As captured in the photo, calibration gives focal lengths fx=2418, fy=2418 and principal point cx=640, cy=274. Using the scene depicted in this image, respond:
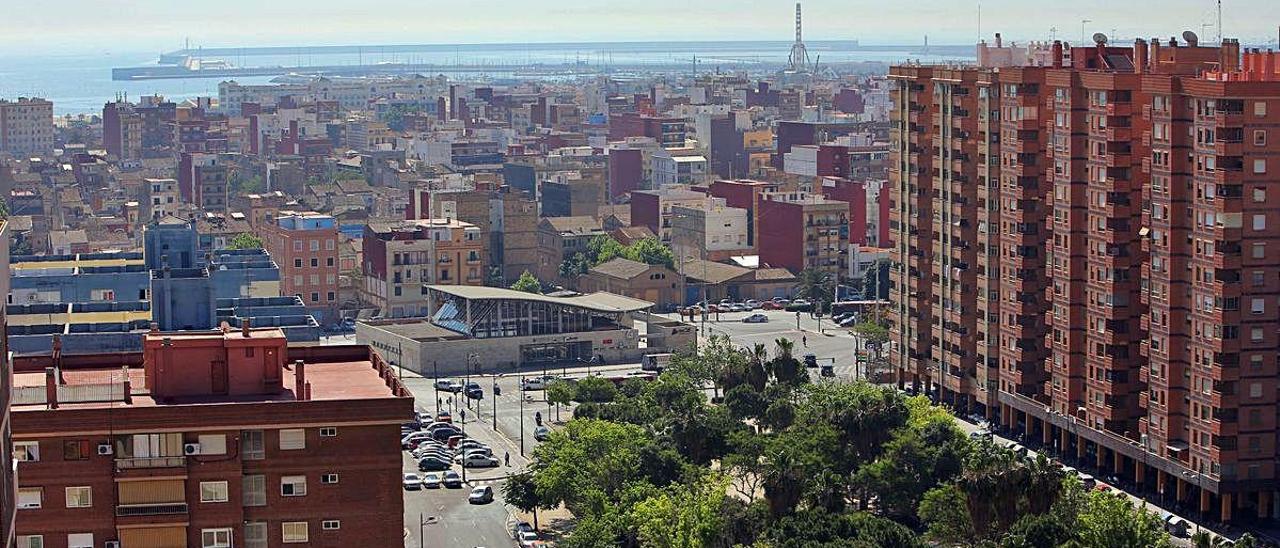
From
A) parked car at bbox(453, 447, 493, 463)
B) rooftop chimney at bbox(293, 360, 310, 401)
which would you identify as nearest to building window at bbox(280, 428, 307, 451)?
rooftop chimney at bbox(293, 360, 310, 401)

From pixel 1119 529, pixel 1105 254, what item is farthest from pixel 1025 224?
pixel 1119 529

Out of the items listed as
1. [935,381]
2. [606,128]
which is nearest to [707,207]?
[935,381]

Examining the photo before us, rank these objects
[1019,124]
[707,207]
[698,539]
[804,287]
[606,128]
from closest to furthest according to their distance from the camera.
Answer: [698,539] → [1019,124] → [804,287] → [707,207] → [606,128]

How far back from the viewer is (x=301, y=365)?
91.1 feet

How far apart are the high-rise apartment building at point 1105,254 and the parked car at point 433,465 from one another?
14581 millimetres

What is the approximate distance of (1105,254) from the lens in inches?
2248

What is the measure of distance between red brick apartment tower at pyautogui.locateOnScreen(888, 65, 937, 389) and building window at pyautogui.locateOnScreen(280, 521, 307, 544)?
43.0m

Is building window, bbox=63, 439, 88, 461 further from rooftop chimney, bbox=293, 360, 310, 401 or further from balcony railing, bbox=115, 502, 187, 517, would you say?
rooftop chimney, bbox=293, 360, 310, 401

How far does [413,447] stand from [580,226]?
46.1 metres

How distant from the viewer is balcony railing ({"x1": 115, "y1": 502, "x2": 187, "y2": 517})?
1055 inches

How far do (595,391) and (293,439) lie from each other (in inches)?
1601

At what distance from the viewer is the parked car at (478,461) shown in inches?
2382

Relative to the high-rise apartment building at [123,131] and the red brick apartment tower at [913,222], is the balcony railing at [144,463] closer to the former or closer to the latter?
the red brick apartment tower at [913,222]

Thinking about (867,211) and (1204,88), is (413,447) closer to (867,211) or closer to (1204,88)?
(1204,88)
